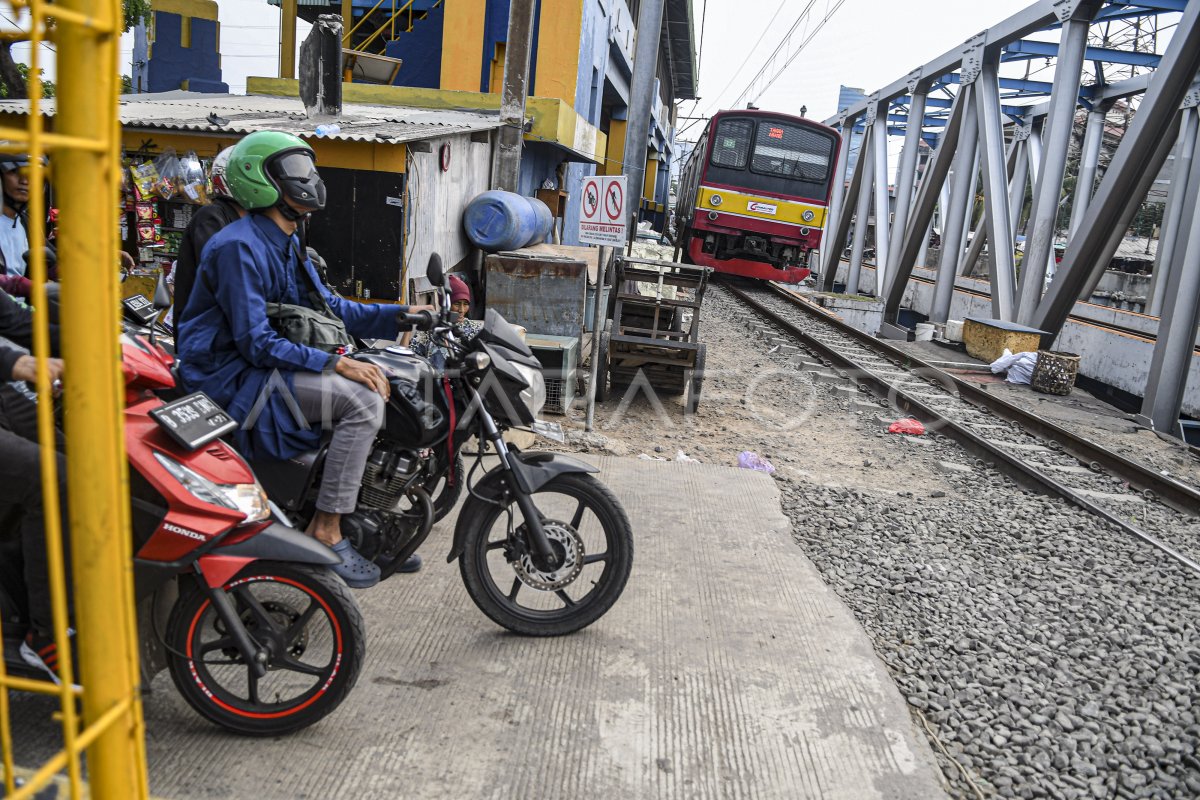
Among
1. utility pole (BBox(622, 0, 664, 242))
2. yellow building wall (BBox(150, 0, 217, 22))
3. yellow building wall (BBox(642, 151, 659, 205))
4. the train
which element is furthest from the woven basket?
yellow building wall (BBox(642, 151, 659, 205))

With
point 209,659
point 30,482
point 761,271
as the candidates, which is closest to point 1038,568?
point 209,659

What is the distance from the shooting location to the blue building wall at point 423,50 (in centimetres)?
1781

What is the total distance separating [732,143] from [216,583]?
18.2 metres

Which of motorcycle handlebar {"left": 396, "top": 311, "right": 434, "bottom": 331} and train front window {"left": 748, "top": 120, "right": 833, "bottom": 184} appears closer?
motorcycle handlebar {"left": 396, "top": 311, "right": 434, "bottom": 331}

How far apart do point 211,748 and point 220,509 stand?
77 centimetres

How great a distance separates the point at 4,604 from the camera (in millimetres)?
2441

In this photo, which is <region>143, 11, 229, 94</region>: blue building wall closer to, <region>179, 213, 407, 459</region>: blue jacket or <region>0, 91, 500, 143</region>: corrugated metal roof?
<region>0, 91, 500, 143</region>: corrugated metal roof

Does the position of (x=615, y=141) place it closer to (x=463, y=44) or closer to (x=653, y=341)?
(x=463, y=44)

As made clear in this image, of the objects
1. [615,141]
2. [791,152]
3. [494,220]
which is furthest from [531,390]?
[615,141]

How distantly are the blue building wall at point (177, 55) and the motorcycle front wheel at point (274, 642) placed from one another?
29568 millimetres

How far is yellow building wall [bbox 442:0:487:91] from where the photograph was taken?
16406 millimetres

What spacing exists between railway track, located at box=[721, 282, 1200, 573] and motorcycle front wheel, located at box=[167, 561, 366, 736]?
5.15 metres

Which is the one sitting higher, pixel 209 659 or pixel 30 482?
pixel 30 482

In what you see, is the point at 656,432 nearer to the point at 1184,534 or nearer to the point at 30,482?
the point at 1184,534
